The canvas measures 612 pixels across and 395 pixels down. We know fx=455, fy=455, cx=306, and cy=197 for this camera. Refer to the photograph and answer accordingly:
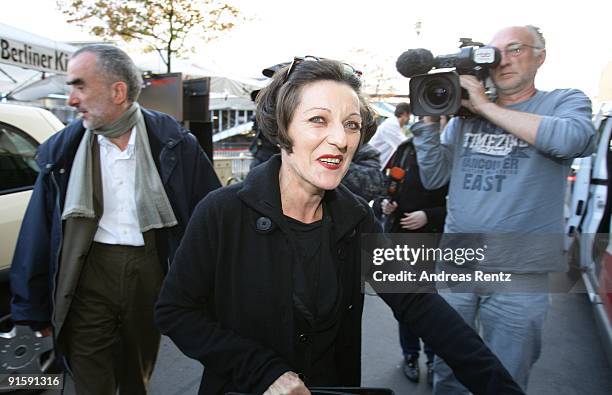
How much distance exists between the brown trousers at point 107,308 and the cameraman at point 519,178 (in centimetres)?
162

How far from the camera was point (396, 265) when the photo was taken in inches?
64.3

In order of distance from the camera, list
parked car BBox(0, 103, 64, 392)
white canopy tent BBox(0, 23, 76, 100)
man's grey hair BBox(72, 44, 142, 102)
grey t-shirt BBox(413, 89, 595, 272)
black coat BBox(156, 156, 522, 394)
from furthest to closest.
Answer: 1. white canopy tent BBox(0, 23, 76, 100)
2. parked car BBox(0, 103, 64, 392)
3. man's grey hair BBox(72, 44, 142, 102)
4. grey t-shirt BBox(413, 89, 595, 272)
5. black coat BBox(156, 156, 522, 394)

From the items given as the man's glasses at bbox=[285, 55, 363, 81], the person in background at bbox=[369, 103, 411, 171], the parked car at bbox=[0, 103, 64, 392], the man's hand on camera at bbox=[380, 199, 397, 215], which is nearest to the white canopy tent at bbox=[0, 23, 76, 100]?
the parked car at bbox=[0, 103, 64, 392]

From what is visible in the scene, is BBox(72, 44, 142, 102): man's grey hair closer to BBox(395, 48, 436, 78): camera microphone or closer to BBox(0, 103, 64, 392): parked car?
BBox(0, 103, 64, 392): parked car

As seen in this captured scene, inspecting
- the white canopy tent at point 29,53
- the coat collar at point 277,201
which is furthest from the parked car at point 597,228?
the white canopy tent at point 29,53

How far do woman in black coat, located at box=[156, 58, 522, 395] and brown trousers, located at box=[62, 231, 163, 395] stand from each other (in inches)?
39.7

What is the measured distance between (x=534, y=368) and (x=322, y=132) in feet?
10.1

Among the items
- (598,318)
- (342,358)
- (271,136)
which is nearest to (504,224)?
(342,358)

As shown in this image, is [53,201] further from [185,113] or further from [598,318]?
[185,113]

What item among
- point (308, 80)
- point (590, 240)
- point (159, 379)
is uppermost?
point (308, 80)

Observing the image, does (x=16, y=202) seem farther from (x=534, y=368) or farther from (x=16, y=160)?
(x=534, y=368)

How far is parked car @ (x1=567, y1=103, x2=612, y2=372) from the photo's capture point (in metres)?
3.30

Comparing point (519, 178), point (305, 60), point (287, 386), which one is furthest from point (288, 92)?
Answer: point (519, 178)

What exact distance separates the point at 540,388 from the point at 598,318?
811 millimetres
